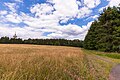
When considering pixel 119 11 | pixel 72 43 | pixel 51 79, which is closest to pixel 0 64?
pixel 51 79

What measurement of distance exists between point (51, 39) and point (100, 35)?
89754 mm

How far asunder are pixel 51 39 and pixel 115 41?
97918 millimetres

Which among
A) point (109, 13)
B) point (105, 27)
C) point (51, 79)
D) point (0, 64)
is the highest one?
point (109, 13)

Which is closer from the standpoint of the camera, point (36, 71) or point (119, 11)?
point (36, 71)

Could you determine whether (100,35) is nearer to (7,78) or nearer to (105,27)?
(105,27)

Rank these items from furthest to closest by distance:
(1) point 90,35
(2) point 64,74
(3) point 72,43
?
(3) point 72,43 < (1) point 90,35 < (2) point 64,74

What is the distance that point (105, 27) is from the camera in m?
49.2

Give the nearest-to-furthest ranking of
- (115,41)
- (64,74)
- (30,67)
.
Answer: (30,67) < (64,74) < (115,41)

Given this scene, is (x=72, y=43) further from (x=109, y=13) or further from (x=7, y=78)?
(x=7, y=78)

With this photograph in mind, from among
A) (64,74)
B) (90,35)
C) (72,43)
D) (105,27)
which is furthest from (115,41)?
(72,43)

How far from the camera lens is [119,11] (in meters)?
46.3

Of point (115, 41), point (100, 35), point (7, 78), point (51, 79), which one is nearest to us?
point (7, 78)

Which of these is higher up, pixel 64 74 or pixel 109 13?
pixel 109 13

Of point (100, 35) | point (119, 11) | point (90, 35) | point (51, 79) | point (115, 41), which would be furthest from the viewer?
point (90, 35)
